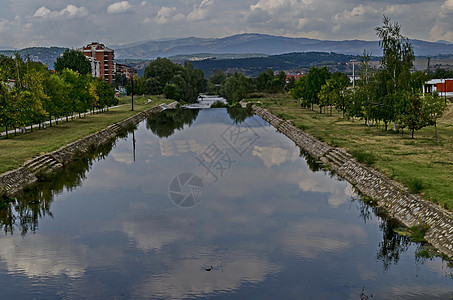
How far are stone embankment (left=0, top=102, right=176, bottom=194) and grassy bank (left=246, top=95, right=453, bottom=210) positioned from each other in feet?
64.7

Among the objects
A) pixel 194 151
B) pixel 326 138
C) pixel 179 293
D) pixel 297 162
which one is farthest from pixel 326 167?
pixel 179 293

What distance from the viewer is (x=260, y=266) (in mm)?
17906

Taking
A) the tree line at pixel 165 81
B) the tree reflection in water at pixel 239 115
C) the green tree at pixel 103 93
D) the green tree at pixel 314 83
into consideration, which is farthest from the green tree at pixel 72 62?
the green tree at pixel 314 83

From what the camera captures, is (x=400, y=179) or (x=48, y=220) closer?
(x=48, y=220)

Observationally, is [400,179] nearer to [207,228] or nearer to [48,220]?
[207,228]

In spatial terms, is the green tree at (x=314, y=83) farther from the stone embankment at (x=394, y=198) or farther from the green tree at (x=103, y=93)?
the stone embankment at (x=394, y=198)

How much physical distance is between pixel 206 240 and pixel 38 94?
36.4m

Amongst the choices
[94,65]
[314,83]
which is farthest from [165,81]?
[314,83]

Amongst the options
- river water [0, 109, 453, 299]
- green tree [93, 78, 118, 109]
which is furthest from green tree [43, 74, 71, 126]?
green tree [93, 78, 118, 109]

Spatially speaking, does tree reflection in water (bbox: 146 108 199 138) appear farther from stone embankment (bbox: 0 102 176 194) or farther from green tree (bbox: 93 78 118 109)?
stone embankment (bbox: 0 102 176 194)

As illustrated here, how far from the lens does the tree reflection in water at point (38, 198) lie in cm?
2323

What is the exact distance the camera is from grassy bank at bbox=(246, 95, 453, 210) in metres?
24.2

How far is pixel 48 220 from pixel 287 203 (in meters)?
11.5

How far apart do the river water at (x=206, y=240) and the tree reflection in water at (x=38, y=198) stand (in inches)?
3.6
